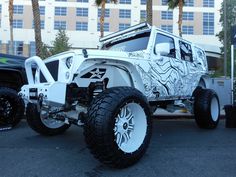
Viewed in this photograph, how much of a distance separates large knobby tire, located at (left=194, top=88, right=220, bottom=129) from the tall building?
49142 millimetres

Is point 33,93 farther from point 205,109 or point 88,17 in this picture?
point 88,17

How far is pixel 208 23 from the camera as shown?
Answer: 60.6 m

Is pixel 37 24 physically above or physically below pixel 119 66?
above

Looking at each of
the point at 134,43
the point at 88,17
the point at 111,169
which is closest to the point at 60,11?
the point at 88,17

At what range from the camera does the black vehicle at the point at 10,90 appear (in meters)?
7.02

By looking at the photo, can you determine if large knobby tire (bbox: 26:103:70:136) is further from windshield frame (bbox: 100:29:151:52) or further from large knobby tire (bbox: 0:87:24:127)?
windshield frame (bbox: 100:29:151:52)

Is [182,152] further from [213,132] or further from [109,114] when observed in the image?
[213,132]

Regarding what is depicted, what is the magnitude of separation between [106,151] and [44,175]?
0.83m

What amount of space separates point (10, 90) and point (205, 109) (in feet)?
14.2

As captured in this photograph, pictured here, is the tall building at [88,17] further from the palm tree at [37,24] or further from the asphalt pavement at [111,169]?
the asphalt pavement at [111,169]

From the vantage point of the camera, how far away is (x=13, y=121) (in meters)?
7.22

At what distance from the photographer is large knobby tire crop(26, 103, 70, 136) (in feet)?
20.0

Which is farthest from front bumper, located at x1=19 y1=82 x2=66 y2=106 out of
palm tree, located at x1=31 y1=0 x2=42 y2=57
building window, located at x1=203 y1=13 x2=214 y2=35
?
building window, located at x1=203 y1=13 x2=214 y2=35

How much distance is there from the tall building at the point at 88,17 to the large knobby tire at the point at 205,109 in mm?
49142
